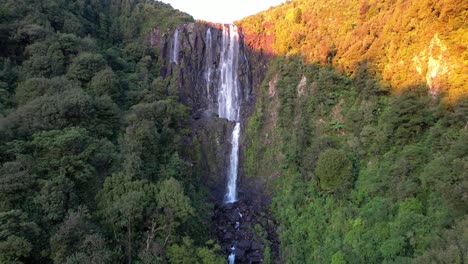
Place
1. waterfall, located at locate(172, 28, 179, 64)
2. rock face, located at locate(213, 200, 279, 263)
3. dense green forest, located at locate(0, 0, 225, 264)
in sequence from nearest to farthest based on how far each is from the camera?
dense green forest, located at locate(0, 0, 225, 264)
rock face, located at locate(213, 200, 279, 263)
waterfall, located at locate(172, 28, 179, 64)

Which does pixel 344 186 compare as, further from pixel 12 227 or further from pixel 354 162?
pixel 12 227

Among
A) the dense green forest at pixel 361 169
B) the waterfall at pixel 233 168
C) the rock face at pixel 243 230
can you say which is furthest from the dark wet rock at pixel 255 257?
the waterfall at pixel 233 168

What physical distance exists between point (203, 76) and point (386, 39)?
2376 cm

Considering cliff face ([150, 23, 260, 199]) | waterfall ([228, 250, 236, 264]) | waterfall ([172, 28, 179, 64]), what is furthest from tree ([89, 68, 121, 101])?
waterfall ([228, 250, 236, 264])

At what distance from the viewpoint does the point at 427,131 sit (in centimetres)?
2316

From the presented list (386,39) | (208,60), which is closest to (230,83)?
(208,60)

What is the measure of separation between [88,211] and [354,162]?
827 inches

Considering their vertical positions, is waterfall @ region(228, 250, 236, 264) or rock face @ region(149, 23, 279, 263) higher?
rock face @ region(149, 23, 279, 263)

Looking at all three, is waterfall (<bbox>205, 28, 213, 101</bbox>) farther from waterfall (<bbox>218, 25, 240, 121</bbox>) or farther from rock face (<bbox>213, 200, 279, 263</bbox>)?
rock face (<bbox>213, 200, 279, 263</bbox>)

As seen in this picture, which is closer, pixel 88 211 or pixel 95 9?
pixel 88 211

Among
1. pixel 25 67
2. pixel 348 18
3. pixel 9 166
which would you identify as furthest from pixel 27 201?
pixel 348 18

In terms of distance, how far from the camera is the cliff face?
39344 millimetres

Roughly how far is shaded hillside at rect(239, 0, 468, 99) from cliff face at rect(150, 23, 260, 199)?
6.05 metres

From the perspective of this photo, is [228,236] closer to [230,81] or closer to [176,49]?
[230,81]
